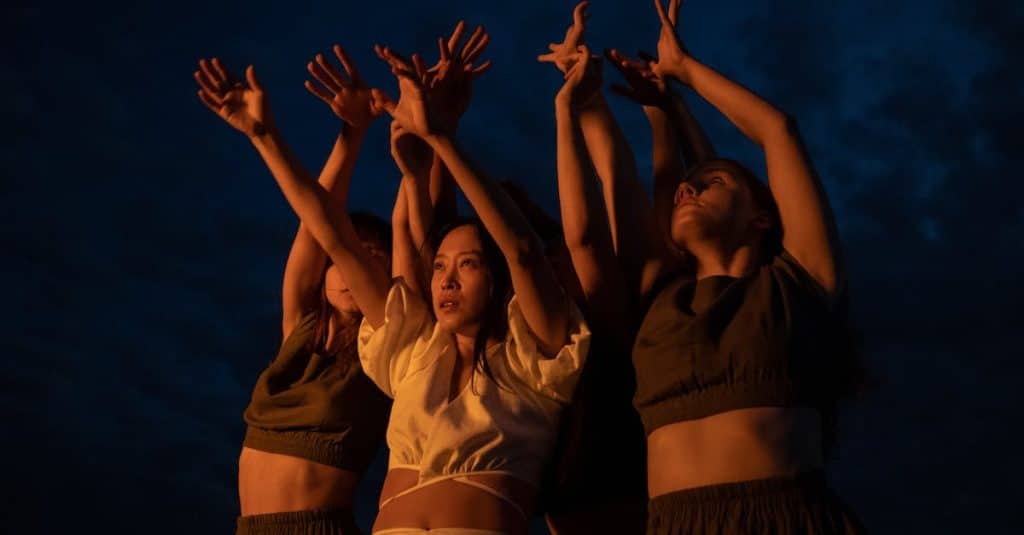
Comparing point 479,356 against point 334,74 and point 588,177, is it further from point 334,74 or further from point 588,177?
point 334,74

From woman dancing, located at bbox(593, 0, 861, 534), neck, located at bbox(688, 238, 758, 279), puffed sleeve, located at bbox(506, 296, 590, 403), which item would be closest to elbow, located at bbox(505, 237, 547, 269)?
puffed sleeve, located at bbox(506, 296, 590, 403)

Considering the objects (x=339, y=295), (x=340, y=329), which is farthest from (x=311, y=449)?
(x=339, y=295)

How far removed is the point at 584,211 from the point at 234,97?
1.65 m

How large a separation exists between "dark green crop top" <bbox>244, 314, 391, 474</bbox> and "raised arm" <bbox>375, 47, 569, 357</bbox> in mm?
1152

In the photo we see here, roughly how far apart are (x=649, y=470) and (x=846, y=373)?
67 cm

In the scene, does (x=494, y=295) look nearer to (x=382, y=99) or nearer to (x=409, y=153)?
(x=409, y=153)

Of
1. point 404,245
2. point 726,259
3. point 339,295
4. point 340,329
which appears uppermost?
point 404,245

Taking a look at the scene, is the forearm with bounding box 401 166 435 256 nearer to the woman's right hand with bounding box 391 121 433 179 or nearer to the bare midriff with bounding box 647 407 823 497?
the woman's right hand with bounding box 391 121 433 179

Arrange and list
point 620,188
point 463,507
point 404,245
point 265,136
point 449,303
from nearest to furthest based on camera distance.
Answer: point 463,507
point 449,303
point 620,188
point 404,245
point 265,136

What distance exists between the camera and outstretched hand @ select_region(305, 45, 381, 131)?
502 centimetres

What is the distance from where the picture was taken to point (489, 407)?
3975 millimetres

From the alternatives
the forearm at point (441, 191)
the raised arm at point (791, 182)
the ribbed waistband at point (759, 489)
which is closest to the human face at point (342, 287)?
the forearm at point (441, 191)

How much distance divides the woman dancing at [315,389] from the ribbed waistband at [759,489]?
1663 mm

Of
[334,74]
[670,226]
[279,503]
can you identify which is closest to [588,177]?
[670,226]
